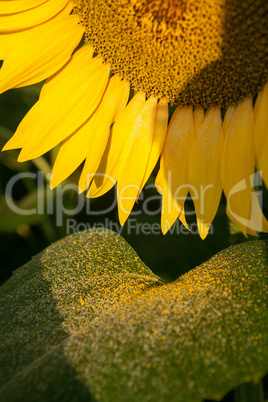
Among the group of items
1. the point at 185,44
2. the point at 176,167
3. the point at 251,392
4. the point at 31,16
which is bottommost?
the point at 251,392

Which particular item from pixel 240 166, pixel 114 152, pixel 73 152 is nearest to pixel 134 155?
pixel 114 152

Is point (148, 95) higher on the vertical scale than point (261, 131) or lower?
higher

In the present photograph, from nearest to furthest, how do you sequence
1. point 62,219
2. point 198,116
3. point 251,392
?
point 251,392 → point 198,116 → point 62,219

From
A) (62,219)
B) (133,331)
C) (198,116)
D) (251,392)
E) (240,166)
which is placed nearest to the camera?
(133,331)

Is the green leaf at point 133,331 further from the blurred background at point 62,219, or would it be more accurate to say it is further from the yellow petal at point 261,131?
the blurred background at point 62,219

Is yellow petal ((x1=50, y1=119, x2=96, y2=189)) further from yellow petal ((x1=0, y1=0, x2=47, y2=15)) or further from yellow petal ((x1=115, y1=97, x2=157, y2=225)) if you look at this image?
A: yellow petal ((x1=0, y1=0, x2=47, y2=15))

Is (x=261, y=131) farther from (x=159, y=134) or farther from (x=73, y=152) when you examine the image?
(x=73, y=152)
